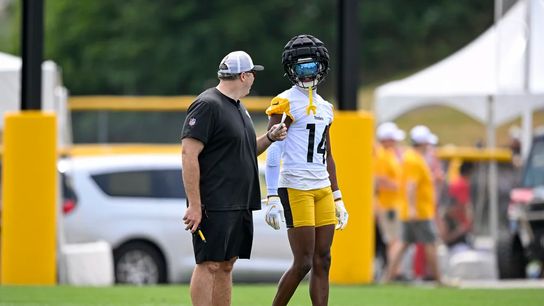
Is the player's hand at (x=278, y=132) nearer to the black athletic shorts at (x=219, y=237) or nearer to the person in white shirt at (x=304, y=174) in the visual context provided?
the person in white shirt at (x=304, y=174)

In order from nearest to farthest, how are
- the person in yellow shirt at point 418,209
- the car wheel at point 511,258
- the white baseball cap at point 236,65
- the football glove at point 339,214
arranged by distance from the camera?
the white baseball cap at point 236,65
the football glove at point 339,214
the person in yellow shirt at point 418,209
the car wheel at point 511,258

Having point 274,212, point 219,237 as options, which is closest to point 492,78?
point 274,212

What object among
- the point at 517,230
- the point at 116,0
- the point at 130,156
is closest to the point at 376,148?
the point at 517,230

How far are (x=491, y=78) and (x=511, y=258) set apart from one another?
254cm

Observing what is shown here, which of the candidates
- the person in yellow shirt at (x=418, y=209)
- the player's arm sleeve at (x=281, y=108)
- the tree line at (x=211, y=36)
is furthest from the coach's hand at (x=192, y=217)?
the tree line at (x=211, y=36)

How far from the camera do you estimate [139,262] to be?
18.4 m

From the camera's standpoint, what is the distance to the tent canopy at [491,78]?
17734 mm

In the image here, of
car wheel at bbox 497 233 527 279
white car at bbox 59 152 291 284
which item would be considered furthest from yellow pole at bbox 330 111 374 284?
car wheel at bbox 497 233 527 279

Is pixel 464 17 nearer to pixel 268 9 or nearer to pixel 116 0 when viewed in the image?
pixel 268 9

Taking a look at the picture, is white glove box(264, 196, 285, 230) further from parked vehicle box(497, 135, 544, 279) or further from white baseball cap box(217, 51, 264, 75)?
parked vehicle box(497, 135, 544, 279)

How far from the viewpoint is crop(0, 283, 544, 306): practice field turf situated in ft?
44.1

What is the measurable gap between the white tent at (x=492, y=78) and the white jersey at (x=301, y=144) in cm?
748

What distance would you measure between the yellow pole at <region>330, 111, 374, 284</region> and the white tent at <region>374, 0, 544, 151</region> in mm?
2455

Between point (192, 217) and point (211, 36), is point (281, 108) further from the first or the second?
point (211, 36)
